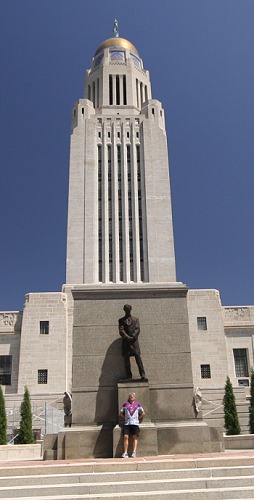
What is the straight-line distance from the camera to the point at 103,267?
4856cm

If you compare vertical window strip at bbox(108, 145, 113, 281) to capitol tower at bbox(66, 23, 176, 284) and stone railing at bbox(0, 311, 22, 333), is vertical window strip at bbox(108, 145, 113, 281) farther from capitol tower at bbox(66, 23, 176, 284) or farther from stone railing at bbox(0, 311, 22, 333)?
stone railing at bbox(0, 311, 22, 333)

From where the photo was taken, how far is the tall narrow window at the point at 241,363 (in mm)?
40172

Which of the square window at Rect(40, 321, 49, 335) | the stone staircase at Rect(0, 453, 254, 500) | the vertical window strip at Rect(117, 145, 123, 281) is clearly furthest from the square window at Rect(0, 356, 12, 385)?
the stone staircase at Rect(0, 453, 254, 500)

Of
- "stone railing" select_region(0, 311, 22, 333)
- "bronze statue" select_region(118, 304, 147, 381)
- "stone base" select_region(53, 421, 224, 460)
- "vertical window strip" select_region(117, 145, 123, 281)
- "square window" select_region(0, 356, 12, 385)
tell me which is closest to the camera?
"stone base" select_region(53, 421, 224, 460)

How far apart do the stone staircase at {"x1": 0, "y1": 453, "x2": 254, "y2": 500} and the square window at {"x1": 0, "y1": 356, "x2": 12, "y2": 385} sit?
3100 centimetres

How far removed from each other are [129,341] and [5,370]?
29.9 m

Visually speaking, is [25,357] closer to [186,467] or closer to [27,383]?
[27,383]

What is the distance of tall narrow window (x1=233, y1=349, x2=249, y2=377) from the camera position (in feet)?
132

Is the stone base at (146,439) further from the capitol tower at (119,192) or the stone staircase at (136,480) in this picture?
the capitol tower at (119,192)

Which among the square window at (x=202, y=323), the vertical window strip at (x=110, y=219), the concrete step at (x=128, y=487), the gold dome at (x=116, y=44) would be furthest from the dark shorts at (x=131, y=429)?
the gold dome at (x=116, y=44)

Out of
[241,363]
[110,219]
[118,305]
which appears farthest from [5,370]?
[118,305]

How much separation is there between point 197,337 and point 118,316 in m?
28.1

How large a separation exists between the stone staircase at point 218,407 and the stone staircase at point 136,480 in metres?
22.2

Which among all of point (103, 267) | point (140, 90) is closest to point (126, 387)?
point (103, 267)
